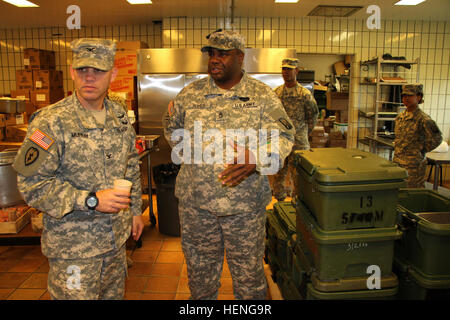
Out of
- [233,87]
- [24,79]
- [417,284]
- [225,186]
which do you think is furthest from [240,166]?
[24,79]

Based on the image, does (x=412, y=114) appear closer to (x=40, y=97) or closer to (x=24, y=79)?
(x=40, y=97)

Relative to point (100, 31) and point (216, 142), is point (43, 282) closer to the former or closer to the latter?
point (216, 142)

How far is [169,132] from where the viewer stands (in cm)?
219

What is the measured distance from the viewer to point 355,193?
1.68 metres

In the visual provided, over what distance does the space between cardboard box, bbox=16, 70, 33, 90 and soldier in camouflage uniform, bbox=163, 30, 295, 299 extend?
5.85m

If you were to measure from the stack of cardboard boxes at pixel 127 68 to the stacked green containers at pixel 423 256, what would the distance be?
4759mm

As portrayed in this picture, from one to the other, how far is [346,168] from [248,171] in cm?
51

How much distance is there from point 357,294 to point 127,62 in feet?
16.5

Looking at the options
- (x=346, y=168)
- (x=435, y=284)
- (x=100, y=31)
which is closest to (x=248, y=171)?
(x=346, y=168)

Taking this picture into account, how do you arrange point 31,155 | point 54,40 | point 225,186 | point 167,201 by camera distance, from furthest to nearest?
point 54,40 < point 167,201 < point 225,186 < point 31,155

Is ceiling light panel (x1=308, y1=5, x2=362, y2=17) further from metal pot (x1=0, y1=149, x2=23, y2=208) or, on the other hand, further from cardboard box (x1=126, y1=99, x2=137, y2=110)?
metal pot (x1=0, y1=149, x2=23, y2=208)

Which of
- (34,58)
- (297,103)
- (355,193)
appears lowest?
(355,193)

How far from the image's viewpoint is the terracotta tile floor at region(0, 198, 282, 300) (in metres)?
2.57

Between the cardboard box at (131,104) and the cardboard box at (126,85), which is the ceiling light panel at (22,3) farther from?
the cardboard box at (131,104)
